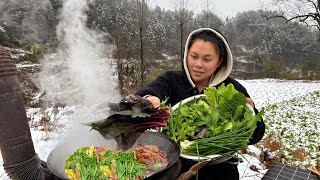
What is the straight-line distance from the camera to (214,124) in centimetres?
183

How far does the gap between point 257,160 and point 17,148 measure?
15.3 feet

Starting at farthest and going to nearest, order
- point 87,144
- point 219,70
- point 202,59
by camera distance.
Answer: point 219,70, point 202,59, point 87,144

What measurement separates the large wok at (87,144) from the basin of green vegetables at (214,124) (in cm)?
10

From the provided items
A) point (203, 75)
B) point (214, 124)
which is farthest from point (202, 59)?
point (214, 124)

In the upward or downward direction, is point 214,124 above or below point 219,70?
below

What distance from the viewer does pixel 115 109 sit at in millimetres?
1350

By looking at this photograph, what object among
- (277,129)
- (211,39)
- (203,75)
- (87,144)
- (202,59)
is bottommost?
(277,129)

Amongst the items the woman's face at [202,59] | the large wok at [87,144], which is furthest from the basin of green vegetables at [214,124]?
the woman's face at [202,59]

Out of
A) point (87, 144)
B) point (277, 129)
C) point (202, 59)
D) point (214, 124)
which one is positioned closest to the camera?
point (87, 144)

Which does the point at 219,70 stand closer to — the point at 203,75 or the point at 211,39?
the point at 203,75

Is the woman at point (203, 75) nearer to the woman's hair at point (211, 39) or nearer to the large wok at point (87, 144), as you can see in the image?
the woman's hair at point (211, 39)

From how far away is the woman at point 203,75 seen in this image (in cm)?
203

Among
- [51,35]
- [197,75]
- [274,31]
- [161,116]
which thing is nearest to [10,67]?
[161,116]

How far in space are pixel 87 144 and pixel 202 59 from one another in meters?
1.12
